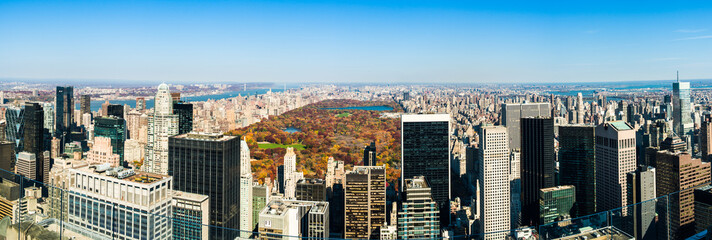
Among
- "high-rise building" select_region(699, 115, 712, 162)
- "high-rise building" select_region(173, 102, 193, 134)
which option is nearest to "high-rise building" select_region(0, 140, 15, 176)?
"high-rise building" select_region(173, 102, 193, 134)

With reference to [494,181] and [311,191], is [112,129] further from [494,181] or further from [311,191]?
[494,181]

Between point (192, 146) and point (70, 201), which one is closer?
point (70, 201)

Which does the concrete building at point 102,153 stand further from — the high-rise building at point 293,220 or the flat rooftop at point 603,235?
the flat rooftop at point 603,235

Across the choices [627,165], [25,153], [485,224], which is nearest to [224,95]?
[25,153]

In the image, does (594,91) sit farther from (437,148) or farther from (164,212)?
(164,212)

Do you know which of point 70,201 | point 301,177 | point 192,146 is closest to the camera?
point 70,201

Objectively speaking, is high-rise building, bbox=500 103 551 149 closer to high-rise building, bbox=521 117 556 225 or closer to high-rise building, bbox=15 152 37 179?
high-rise building, bbox=521 117 556 225

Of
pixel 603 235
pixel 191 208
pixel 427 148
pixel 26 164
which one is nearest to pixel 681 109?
pixel 427 148
